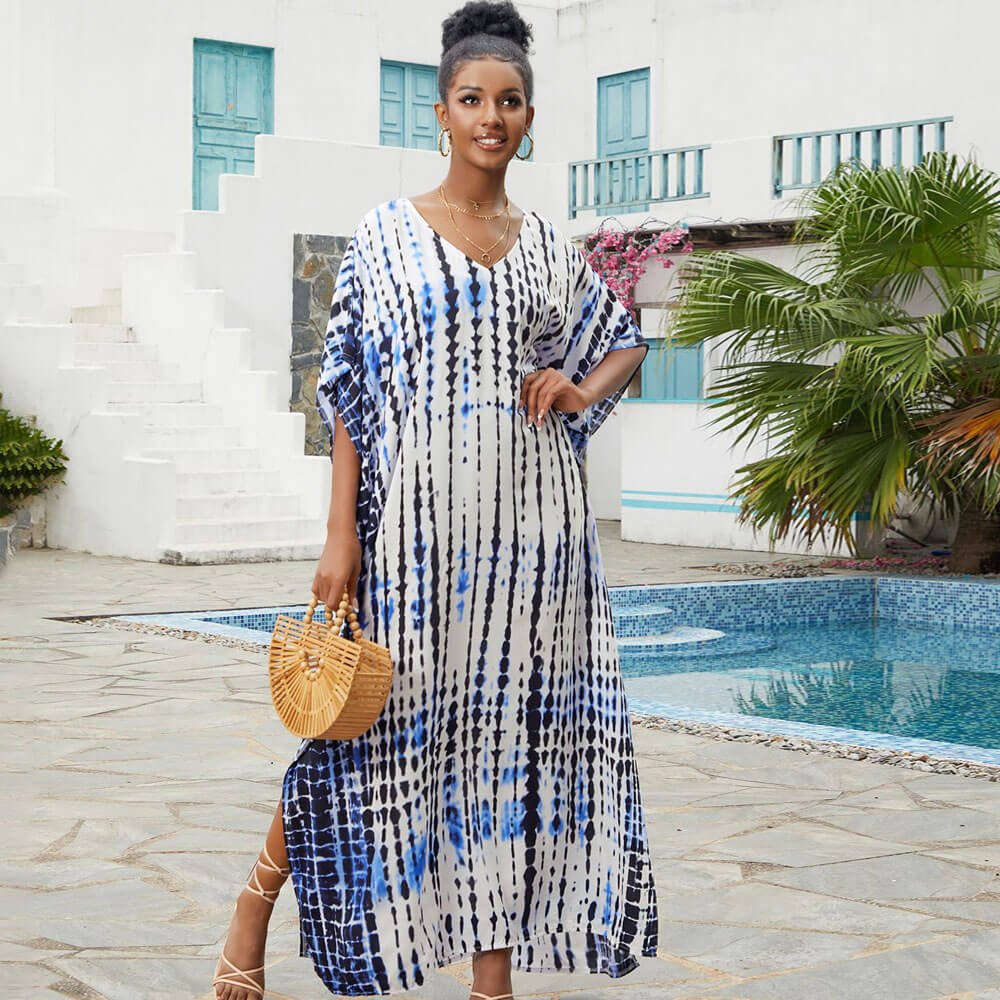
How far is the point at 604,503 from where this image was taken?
56.3ft

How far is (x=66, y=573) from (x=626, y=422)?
5412 mm

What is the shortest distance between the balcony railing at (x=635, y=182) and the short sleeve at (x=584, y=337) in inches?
435

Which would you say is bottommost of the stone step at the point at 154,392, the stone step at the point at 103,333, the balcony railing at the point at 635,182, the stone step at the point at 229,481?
the stone step at the point at 229,481

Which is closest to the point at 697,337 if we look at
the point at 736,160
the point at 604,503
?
the point at 736,160

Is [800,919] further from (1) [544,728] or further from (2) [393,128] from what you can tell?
(2) [393,128]

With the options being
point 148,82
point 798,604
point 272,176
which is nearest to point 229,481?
point 272,176

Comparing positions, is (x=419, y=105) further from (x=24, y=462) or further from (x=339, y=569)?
(x=339, y=569)

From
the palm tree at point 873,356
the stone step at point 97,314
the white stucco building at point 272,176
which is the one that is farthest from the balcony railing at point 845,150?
the stone step at point 97,314

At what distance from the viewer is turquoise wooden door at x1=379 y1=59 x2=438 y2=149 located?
55.8 ft

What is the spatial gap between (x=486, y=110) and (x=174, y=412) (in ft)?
34.6

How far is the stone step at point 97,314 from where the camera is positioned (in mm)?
13867

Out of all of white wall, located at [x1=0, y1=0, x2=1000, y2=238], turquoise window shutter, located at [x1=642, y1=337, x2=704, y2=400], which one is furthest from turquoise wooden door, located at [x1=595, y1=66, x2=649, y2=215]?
turquoise window shutter, located at [x1=642, y1=337, x2=704, y2=400]

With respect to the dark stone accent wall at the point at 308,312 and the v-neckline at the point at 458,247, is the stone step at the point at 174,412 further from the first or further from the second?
the v-neckline at the point at 458,247

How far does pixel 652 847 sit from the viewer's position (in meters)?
3.83
